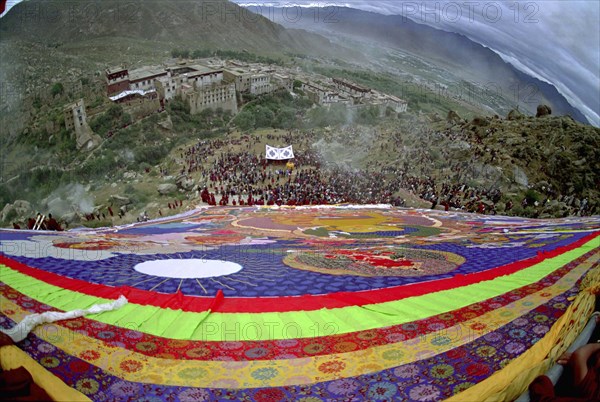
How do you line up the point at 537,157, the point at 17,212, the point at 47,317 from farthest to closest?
the point at 17,212
the point at 537,157
the point at 47,317

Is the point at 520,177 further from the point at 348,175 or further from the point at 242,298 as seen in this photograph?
the point at 242,298


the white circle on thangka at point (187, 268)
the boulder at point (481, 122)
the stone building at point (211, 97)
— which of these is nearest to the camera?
the white circle on thangka at point (187, 268)

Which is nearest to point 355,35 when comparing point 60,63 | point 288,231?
point 60,63

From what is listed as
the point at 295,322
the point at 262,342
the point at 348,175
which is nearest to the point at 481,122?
the point at 348,175

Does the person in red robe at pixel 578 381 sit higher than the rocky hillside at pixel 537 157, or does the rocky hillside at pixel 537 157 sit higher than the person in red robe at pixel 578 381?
the rocky hillside at pixel 537 157

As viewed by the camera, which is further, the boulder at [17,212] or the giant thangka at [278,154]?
the boulder at [17,212]

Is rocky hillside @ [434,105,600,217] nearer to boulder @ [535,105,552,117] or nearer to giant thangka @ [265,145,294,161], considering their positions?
boulder @ [535,105,552,117]

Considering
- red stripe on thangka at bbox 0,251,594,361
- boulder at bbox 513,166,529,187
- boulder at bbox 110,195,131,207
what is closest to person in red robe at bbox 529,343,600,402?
red stripe on thangka at bbox 0,251,594,361

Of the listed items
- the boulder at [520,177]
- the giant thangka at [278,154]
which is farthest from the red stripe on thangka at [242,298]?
the giant thangka at [278,154]

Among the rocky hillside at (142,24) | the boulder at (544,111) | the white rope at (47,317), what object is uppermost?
the rocky hillside at (142,24)

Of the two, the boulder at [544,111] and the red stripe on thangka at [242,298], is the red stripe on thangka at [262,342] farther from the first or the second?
the boulder at [544,111]
